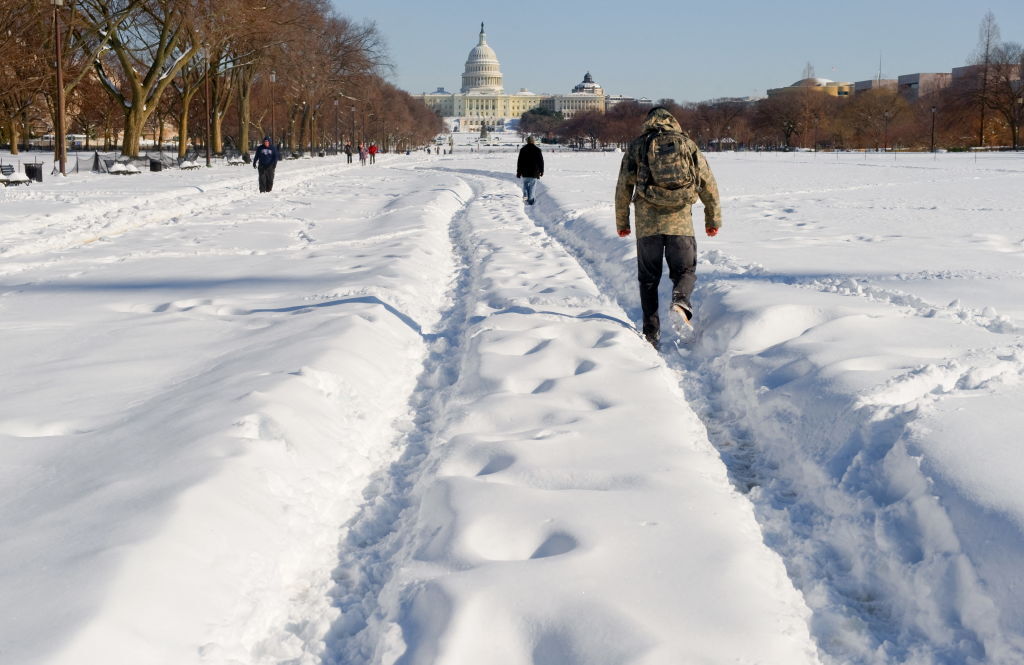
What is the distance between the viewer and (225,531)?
136 inches

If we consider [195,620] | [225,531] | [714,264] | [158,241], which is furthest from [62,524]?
[158,241]

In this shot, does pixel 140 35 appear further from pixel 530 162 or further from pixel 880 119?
pixel 880 119

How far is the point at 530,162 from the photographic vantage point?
64.3ft

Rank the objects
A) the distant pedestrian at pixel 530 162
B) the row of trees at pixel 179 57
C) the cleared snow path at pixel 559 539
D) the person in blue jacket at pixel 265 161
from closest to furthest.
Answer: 1. the cleared snow path at pixel 559 539
2. the distant pedestrian at pixel 530 162
3. the person in blue jacket at pixel 265 161
4. the row of trees at pixel 179 57

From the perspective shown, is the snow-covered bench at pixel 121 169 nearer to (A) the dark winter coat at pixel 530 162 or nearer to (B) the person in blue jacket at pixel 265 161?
(B) the person in blue jacket at pixel 265 161

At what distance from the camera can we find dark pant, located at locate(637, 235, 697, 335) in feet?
22.4

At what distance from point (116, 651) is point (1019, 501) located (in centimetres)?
281

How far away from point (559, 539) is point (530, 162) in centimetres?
1665

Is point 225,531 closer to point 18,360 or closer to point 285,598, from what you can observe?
point 285,598

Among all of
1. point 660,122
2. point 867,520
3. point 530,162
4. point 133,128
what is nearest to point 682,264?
point 660,122

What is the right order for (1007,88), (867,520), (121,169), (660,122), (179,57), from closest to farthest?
(867,520)
(660,122)
(121,169)
(179,57)
(1007,88)

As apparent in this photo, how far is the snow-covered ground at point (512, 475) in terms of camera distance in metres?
2.90

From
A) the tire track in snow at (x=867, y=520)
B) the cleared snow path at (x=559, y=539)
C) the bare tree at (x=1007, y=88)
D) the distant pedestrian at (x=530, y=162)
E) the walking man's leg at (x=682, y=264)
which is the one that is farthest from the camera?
the bare tree at (x=1007, y=88)

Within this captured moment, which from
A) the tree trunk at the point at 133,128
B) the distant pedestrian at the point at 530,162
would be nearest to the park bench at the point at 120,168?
the tree trunk at the point at 133,128
